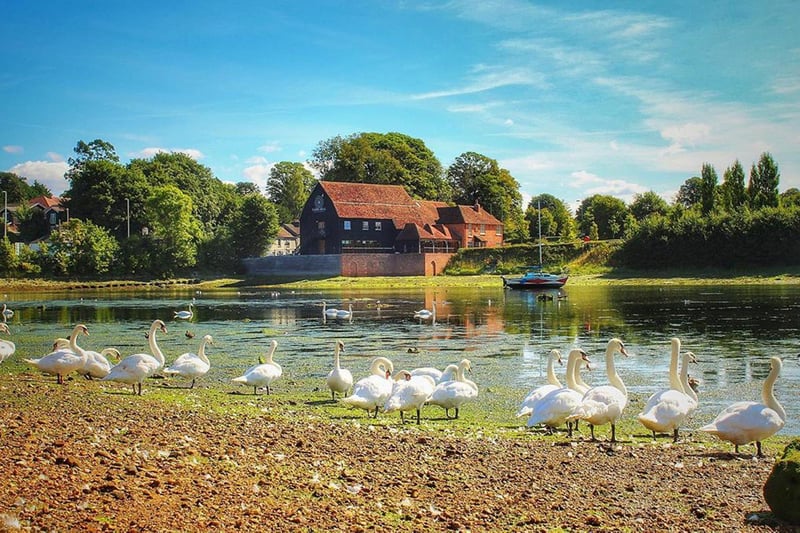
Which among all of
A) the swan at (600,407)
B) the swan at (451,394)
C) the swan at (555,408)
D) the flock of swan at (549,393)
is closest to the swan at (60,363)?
the flock of swan at (549,393)

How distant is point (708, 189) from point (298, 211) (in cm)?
8574

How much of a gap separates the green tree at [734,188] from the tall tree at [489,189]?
102 feet

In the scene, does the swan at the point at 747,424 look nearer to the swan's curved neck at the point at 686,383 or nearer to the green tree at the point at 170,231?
the swan's curved neck at the point at 686,383

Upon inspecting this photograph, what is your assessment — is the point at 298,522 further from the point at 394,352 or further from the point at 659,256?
the point at 659,256

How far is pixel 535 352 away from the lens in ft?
87.7

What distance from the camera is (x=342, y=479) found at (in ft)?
31.0

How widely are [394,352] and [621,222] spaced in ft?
413

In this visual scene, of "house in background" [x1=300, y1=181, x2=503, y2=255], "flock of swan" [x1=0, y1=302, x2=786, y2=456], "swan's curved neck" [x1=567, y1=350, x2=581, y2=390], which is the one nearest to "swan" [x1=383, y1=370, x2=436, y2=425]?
"flock of swan" [x1=0, y1=302, x2=786, y2=456]

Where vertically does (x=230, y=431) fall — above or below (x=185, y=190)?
below

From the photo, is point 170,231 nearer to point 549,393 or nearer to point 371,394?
point 371,394

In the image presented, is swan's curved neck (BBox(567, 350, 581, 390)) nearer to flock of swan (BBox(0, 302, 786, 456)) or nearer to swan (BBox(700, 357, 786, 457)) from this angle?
flock of swan (BBox(0, 302, 786, 456))

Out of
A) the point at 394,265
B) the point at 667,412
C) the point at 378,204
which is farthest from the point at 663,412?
the point at 378,204


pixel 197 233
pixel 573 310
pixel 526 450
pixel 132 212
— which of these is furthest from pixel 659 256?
pixel 526 450

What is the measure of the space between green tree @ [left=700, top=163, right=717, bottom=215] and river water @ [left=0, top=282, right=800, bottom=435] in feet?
129
